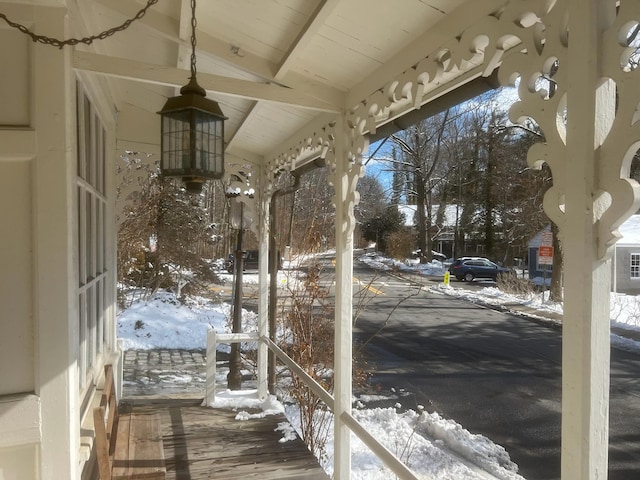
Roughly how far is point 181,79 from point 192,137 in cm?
44

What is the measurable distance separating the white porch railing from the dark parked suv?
1451 centimetres

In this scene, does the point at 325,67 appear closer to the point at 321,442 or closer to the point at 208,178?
the point at 208,178

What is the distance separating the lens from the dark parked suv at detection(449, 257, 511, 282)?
1727 cm

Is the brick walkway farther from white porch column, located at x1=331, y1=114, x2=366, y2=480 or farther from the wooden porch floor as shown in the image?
white porch column, located at x1=331, y1=114, x2=366, y2=480

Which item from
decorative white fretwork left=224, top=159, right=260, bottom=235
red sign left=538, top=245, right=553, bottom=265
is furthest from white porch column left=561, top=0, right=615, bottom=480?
red sign left=538, top=245, right=553, bottom=265

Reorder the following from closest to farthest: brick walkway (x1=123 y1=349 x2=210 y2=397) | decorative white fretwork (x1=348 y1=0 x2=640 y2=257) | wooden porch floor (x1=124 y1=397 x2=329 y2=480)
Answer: decorative white fretwork (x1=348 y1=0 x2=640 y2=257), wooden porch floor (x1=124 y1=397 x2=329 y2=480), brick walkway (x1=123 y1=349 x2=210 y2=397)

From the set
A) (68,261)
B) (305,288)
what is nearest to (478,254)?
(305,288)

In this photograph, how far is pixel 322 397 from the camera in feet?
8.56

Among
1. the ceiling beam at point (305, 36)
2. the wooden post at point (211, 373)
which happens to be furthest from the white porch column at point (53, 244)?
the wooden post at point (211, 373)

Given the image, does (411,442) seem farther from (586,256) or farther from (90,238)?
(586,256)

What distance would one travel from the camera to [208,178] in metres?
1.70

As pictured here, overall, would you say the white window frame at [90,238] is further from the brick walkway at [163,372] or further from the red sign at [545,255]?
the red sign at [545,255]

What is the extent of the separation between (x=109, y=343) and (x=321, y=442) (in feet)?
6.89

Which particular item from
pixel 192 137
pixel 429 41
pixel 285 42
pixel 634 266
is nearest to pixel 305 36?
pixel 285 42
